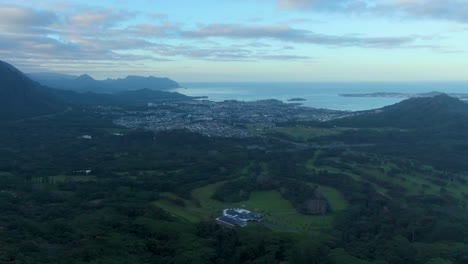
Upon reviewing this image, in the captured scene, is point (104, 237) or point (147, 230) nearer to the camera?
point (104, 237)

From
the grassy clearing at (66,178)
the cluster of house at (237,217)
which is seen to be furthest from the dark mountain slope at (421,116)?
the grassy clearing at (66,178)

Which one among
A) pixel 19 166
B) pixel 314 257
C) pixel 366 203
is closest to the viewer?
pixel 314 257

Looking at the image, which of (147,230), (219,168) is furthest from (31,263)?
(219,168)

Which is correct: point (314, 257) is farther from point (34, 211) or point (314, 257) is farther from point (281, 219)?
point (34, 211)

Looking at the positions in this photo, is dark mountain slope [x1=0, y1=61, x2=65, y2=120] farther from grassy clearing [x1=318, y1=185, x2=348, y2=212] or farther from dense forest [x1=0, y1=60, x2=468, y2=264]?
grassy clearing [x1=318, y1=185, x2=348, y2=212]

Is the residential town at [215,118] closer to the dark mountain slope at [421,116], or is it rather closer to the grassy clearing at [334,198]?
the dark mountain slope at [421,116]

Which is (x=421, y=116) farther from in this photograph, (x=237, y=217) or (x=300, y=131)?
(x=237, y=217)

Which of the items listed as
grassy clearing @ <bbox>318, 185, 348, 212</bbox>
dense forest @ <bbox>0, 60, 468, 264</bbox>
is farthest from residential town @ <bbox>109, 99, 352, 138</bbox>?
grassy clearing @ <bbox>318, 185, 348, 212</bbox>
